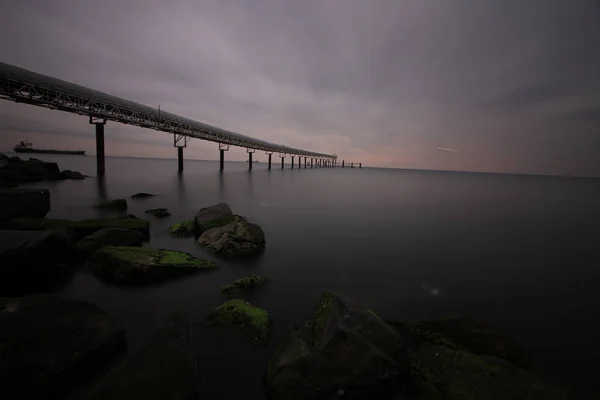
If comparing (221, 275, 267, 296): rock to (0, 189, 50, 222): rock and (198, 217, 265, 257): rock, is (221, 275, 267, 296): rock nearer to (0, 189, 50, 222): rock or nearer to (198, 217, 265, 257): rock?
(198, 217, 265, 257): rock

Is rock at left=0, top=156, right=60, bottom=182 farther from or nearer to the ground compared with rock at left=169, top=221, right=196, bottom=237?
farther from the ground

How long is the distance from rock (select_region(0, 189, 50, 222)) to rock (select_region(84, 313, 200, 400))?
9604 mm

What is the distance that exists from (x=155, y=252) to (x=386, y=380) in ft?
21.5

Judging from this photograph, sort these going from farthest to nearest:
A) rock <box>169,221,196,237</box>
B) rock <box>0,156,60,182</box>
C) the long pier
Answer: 1. rock <box>0,156,60,182</box>
2. the long pier
3. rock <box>169,221,196,237</box>

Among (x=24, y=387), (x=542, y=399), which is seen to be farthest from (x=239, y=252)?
(x=542, y=399)

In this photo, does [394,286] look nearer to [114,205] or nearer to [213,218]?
[213,218]

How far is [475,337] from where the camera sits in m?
4.10

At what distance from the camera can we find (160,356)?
314 cm

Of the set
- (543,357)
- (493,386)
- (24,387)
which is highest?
(493,386)

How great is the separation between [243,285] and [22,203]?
9.39m

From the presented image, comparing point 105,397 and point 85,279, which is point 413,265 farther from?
Result: point 85,279

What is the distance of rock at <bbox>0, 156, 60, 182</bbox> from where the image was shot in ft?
81.1

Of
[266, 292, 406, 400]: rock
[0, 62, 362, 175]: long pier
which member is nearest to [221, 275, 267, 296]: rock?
[266, 292, 406, 400]: rock

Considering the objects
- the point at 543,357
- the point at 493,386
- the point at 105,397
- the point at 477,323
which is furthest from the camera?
the point at 543,357
